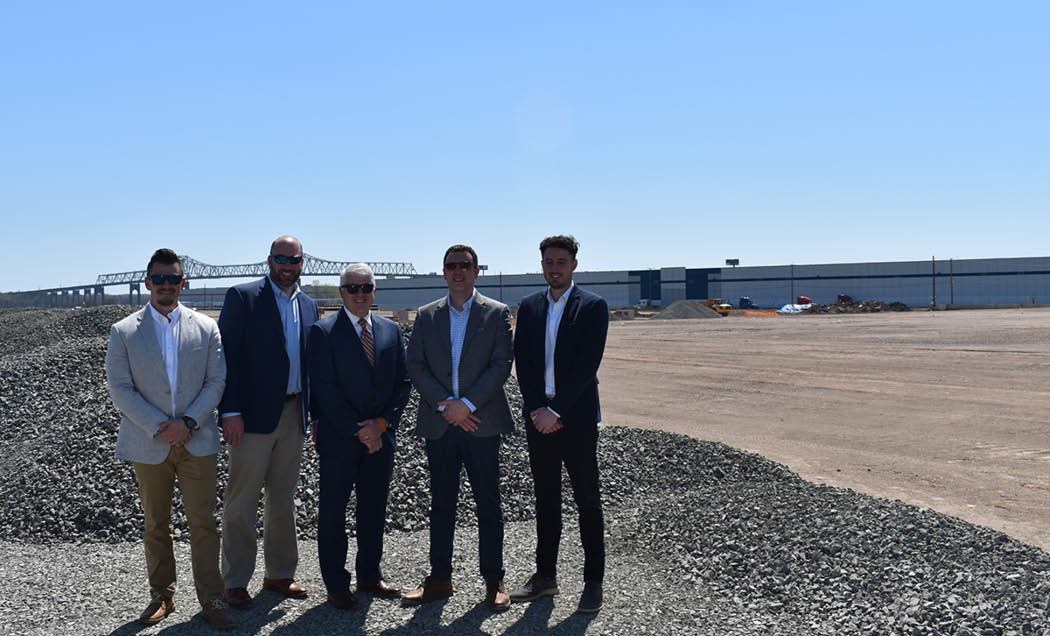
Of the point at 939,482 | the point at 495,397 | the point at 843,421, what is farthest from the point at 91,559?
the point at 843,421

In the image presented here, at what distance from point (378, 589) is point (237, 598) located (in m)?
0.89

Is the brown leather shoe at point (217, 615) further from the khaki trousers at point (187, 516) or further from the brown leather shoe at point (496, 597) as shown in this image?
the brown leather shoe at point (496, 597)

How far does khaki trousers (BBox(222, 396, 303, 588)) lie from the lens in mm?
5352

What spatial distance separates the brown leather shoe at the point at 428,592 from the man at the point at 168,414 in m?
1.10

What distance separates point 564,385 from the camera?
17.7 feet

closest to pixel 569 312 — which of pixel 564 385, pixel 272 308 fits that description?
pixel 564 385

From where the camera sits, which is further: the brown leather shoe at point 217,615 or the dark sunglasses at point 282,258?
the dark sunglasses at point 282,258

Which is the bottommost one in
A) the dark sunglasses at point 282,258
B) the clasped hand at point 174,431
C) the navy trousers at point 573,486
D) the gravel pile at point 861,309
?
the gravel pile at point 861,309

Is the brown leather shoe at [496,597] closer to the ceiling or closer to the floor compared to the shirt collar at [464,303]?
closer to the floor

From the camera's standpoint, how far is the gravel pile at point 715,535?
17.2 ft

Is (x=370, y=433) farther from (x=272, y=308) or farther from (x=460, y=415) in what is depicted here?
(x=272, y=308)

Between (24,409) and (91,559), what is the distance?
7044 millimetres

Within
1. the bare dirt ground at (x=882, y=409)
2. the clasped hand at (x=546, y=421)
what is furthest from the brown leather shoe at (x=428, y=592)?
the bare dirt ground at (x=882, y=409)

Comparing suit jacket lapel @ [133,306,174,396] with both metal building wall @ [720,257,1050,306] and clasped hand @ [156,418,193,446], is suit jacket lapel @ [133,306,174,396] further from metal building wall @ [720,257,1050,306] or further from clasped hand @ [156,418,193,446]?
metal building wall @ [720,257,1050,306]
